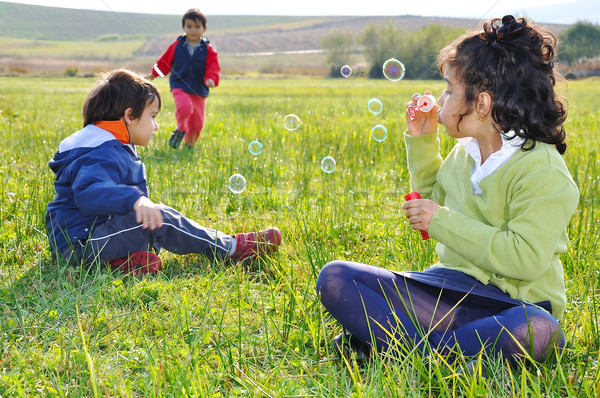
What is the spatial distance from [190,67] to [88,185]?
4.43 m

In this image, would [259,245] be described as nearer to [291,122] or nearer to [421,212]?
[421,212]

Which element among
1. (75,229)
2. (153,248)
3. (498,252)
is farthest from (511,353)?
(75,229)

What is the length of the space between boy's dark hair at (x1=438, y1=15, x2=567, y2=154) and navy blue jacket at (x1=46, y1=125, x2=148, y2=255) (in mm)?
1641

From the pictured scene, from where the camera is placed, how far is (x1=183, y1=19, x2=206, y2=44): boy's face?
6965 mm

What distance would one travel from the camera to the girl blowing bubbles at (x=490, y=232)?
1977 millimetres

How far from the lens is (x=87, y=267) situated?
299 cm

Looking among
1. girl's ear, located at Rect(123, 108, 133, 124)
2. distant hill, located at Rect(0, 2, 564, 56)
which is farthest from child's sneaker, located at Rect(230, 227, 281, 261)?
distant hill, located at Rect(0, 2, 564, 56)

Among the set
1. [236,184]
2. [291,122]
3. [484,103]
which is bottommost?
[236,184]

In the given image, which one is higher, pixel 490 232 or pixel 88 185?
pixel 490 232

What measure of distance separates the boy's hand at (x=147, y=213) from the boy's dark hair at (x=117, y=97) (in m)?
0.63

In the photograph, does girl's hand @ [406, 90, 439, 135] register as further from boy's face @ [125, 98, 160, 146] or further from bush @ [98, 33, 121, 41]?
bush @ [98, 33, 121, 41]

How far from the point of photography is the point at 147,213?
2.79 meters

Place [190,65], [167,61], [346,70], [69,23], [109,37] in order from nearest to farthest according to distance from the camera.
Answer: [346,70] < [190,65] < [167,61] < [69,23] < [109,37]

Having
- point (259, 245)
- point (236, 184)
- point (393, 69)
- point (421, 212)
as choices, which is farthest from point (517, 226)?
point (236, 184)
